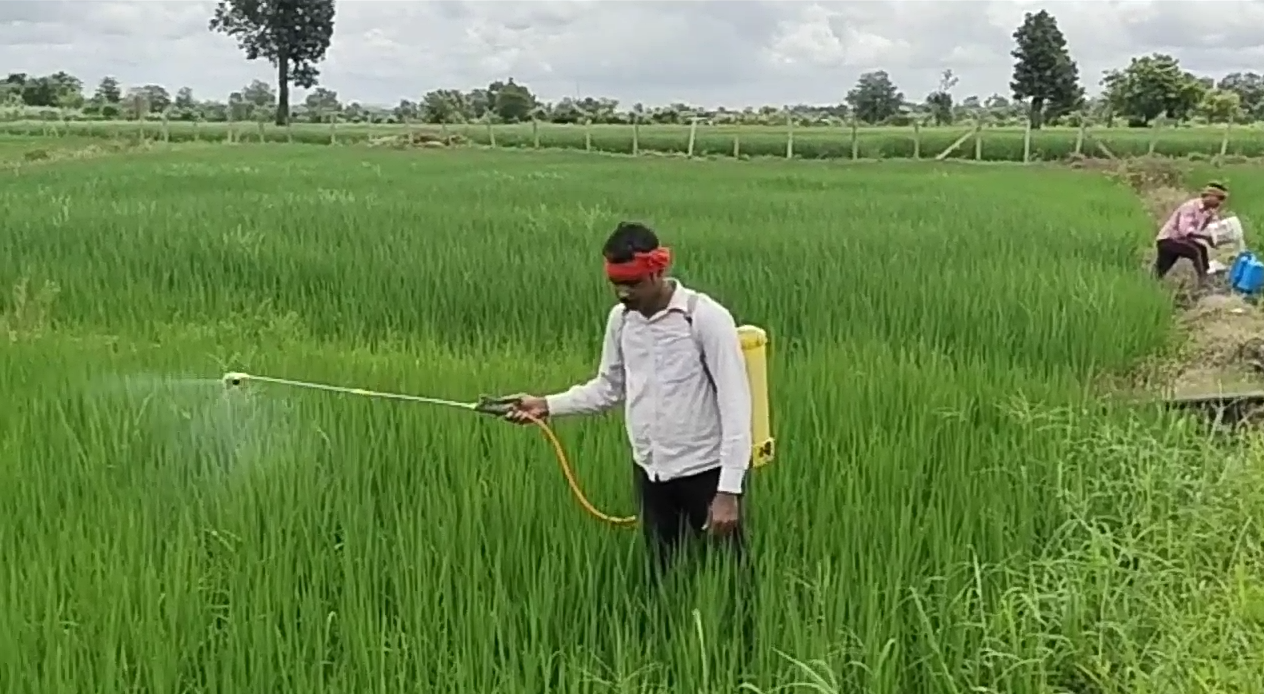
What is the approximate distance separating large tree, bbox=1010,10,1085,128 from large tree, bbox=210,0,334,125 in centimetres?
2382

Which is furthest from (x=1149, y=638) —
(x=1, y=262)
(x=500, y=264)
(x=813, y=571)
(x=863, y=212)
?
(x=863, y=212)

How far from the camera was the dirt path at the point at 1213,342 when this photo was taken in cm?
611

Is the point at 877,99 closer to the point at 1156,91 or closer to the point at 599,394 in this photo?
the point at 1156,91

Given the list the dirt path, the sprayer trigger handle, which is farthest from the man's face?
the dirt path

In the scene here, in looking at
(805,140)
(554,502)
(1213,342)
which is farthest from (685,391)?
(805,140)

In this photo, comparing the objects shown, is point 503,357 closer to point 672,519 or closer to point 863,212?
point 672,519

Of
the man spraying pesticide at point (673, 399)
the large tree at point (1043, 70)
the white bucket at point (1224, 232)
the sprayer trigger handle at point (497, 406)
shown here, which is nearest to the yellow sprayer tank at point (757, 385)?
the man spraying pesticide at point (673, 399)

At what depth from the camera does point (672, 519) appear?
3.33 metres

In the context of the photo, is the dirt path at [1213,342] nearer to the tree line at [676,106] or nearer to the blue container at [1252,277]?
the blue container at [1252,277]

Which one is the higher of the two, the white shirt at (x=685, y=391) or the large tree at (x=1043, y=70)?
the large tree at (x=1043, y=70)

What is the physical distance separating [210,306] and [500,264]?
1.68 m

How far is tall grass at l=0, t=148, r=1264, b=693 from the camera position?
2797 millimetres

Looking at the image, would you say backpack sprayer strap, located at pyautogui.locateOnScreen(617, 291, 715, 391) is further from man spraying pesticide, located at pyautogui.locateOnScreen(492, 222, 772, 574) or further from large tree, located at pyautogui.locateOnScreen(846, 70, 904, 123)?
large tree, located at pyautogui.locateOnScreen(846, 70, 904, 123)

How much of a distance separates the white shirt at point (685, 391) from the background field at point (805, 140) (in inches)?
1036
